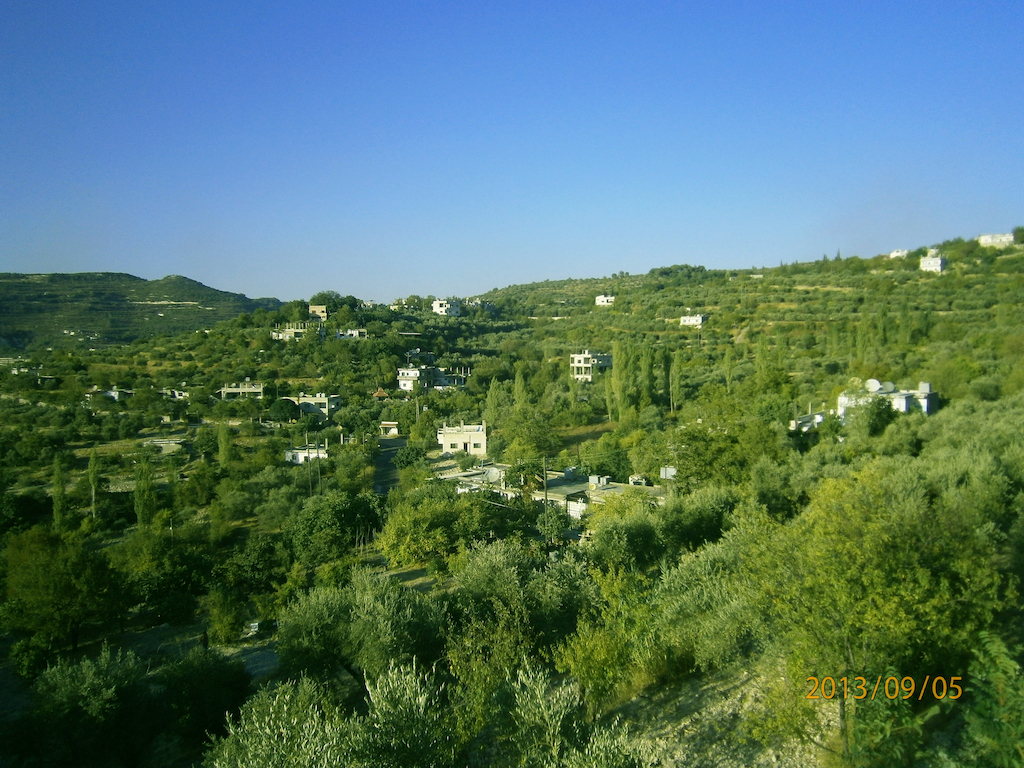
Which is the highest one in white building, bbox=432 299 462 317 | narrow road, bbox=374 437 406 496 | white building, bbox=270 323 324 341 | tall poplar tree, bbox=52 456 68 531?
white building, bbox=432 299 462 317

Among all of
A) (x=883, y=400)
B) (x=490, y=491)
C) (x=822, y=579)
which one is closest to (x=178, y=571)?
(x=490, y=491)

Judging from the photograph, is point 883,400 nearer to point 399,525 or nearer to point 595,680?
point 399,525

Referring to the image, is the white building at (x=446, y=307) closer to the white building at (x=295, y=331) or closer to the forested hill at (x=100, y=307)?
the forested hill at (x=100, y=307)

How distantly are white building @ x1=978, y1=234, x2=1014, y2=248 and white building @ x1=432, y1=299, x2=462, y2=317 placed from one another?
45315 millimetres

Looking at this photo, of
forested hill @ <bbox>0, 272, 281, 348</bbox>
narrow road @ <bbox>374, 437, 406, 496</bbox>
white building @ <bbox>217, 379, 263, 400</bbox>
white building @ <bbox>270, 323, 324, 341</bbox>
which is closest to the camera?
narrow road @ <bbox>374, 437, 406, 496</bbox>

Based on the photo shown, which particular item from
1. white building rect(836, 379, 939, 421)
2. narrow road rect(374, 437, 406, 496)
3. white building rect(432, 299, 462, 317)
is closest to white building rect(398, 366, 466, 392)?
narrow road rect(374, 437, 406, 496)

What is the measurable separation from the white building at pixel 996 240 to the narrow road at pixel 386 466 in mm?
44259

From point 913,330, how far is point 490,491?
23.6 metres

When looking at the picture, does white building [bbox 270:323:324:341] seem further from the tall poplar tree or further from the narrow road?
the tall poplar tree

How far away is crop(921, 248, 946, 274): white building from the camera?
4391 centimetres

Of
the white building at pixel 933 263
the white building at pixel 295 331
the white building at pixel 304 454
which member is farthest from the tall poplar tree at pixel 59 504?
the white building at pixel 933 263

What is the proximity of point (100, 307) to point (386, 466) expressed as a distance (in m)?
46.0

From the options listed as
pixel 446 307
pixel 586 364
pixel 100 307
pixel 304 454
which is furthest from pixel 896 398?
pixel 100 307

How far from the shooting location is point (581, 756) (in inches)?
158
